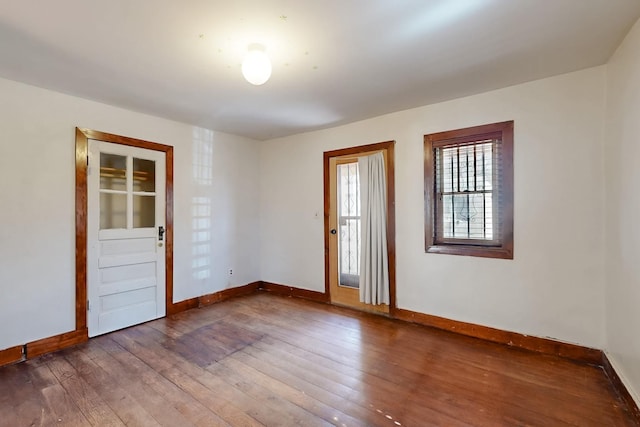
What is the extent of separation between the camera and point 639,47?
1.86 metres

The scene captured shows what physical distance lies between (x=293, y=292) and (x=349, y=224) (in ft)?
4.64

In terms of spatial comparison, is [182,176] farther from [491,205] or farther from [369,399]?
[491,205]

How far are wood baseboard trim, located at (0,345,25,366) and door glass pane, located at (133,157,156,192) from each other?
1.77 m

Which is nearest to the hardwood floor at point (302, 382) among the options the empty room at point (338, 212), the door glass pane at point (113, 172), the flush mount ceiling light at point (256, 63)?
the empty room at point (338, 212)

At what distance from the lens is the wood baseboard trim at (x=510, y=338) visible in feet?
8.30

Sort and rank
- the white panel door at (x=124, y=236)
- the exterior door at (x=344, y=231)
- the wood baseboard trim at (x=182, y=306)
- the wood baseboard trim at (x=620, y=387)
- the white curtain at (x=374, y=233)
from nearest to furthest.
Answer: the wood baseboard trim at (x=620, y=387), the white panel door at (x=124, y=236), the white curtain at (x=374, y=233), the wood baseboard trim at (x=182, y=306), the exterior door at (x=344, y=231)

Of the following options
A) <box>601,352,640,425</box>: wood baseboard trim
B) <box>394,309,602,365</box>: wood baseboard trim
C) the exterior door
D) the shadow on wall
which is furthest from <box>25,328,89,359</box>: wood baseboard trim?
<box>601,352,640,425</box>: wood baseboard trim

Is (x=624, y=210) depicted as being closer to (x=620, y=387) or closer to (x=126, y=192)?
(x=620, y=387)

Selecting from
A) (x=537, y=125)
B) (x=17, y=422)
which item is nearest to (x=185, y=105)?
(x=17, y=422)

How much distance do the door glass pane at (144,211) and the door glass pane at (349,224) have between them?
92.7 inches

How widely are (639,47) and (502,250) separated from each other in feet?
5.74

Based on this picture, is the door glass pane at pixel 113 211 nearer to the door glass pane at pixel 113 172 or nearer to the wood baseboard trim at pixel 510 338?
the door glass pane at pixel 113 172

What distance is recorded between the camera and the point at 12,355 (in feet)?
8.50

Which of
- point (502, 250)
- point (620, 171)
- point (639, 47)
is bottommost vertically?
point (502, 250)
